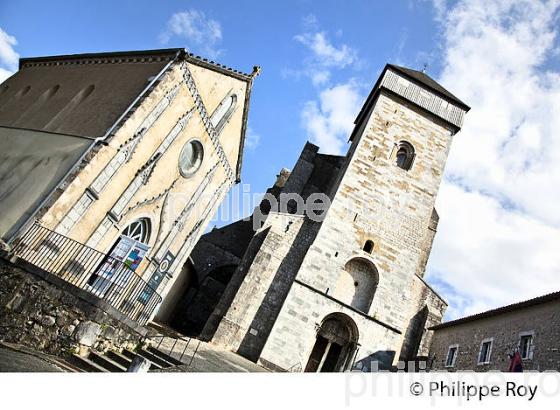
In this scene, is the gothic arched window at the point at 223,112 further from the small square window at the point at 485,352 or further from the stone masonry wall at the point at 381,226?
the small square window at the point at 485,352

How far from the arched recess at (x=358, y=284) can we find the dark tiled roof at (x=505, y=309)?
11.0ft

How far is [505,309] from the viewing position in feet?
39.3

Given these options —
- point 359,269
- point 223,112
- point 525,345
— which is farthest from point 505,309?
point 223,112

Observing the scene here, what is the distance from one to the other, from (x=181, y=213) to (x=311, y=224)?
18.5 feet

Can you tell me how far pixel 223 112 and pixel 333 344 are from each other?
10347 mm

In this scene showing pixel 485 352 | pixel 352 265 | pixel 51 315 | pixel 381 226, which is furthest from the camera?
pixel 381 226

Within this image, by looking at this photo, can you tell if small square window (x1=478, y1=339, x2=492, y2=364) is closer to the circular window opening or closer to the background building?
the background building

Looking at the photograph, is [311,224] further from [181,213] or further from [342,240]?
[181,213]

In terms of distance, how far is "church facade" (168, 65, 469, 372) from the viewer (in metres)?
13.6

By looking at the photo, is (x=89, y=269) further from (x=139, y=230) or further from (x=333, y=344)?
(x=333, y=344)

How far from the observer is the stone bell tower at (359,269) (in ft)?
44.4

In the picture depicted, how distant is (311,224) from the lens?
16.0 meters

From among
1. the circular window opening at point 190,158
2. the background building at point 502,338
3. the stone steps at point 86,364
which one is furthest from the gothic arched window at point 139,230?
the background building at point 502,338
